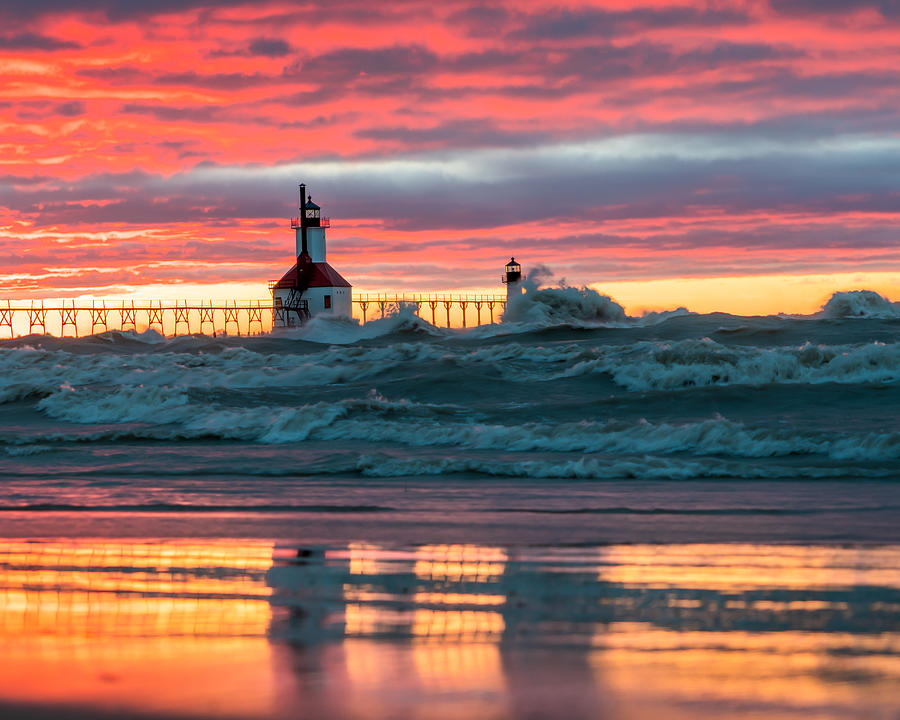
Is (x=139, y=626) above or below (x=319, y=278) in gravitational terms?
below

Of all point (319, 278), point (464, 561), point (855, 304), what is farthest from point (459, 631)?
point (319, 278)

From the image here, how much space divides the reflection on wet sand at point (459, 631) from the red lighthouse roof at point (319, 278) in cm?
5869

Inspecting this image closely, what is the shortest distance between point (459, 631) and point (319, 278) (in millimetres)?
61356

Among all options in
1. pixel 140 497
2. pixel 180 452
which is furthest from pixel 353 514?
pixel 180 452

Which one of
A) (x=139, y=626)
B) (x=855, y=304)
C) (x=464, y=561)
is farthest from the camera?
(x=855, y=304)

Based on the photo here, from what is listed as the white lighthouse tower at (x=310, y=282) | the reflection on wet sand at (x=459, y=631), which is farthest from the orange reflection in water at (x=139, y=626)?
the white lighthouse tower at (x=310, y=282)

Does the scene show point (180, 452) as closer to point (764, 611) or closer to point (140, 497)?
point (140, 497)

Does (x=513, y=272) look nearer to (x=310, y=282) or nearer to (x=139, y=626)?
(x=310, y=282)

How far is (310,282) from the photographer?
65.4 m

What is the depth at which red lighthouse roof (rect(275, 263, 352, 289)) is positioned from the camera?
6519 cm

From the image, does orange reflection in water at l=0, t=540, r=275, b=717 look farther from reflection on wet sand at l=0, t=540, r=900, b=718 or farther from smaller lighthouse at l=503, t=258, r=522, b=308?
smaller lighthouse at l=503, t=258, r=522, b=308

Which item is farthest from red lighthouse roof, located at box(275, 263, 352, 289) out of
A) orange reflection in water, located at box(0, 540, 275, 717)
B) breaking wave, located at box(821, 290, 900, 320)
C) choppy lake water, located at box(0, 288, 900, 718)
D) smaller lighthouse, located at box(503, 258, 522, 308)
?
orange reflection in water, located at box(0, 540, 275, 717)

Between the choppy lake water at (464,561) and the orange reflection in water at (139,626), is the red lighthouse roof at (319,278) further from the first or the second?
the orange reflection in water at (139,626)

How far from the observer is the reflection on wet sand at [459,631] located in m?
3.69
